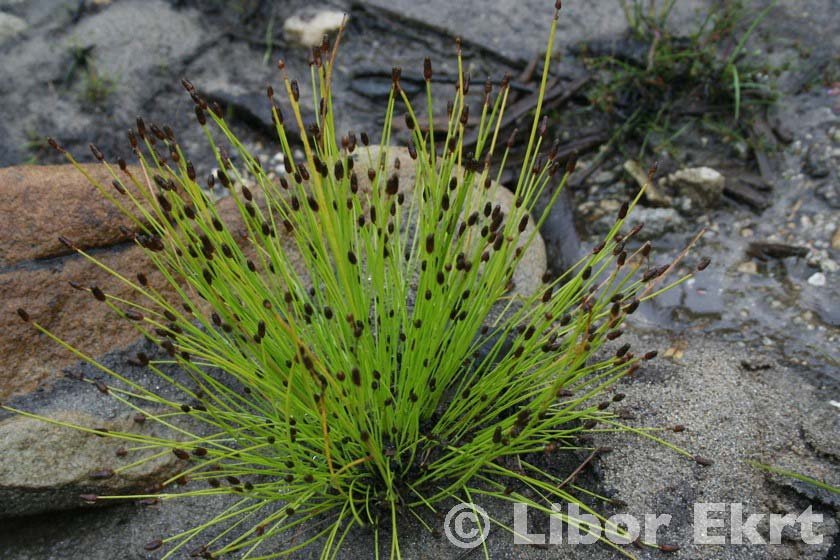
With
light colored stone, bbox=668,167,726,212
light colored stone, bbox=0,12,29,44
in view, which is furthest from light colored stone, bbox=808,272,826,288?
light colored stone, bbox=0,12,29,44

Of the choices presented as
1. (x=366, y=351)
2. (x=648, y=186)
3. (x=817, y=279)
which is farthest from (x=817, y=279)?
(x=366, y=351)

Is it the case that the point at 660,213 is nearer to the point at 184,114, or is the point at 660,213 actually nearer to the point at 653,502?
the point at 653,502

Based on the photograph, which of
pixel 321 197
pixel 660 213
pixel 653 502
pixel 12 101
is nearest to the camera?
pixel 321 197

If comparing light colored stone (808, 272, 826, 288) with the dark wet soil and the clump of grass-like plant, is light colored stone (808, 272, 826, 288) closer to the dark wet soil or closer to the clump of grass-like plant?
the dark wet soil

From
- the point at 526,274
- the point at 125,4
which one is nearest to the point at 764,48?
the point at 526,274

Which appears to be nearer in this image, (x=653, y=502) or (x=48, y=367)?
(x=653, y=502)

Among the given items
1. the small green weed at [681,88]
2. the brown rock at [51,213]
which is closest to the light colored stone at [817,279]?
the small green weed at [681,88]
